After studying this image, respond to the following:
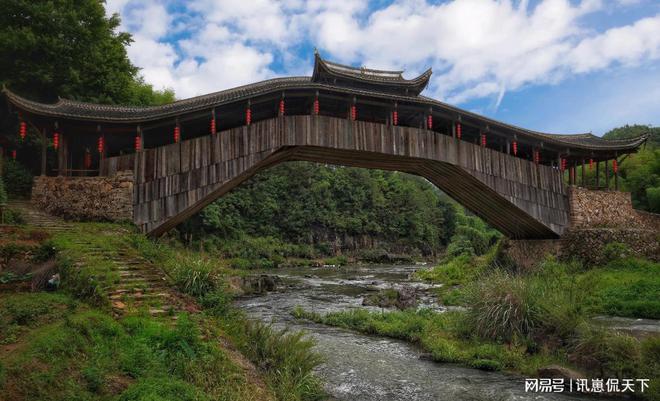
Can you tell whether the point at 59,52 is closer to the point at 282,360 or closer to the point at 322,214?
the point at 282,360

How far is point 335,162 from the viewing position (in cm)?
1909

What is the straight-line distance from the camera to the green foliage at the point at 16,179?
56.0 ft

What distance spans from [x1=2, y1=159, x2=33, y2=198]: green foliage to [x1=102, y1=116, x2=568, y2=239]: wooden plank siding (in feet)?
16.1

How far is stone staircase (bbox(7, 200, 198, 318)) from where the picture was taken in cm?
780

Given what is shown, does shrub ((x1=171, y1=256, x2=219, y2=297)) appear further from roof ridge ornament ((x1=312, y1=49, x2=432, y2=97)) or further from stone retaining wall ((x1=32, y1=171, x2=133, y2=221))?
roof ridge ornament ((x1=312, y1=49, x2=432, y2=97))

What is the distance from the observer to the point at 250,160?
52.1 ft

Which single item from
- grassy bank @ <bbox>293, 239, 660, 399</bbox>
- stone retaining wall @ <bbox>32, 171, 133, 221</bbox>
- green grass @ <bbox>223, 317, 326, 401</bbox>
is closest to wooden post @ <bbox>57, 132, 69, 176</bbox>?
stone retaining wall @ <bbox>32, 171, 133, 221</bbox>

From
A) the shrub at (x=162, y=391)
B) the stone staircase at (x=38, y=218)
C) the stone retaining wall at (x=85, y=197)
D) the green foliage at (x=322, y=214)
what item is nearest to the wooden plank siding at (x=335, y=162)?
the stone retaining wall at (x=85, y=197)

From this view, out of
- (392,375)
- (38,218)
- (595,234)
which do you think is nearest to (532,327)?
(392,375)

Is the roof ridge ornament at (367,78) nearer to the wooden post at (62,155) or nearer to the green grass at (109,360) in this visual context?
the wooden post at (62,155)

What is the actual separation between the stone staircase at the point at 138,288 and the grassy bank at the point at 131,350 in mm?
182

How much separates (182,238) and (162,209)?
20187 millimetres

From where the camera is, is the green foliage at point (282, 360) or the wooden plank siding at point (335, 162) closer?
the green foliage at point (282, 360)

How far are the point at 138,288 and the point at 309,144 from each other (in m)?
9.13
